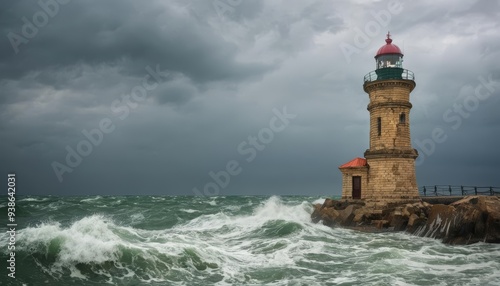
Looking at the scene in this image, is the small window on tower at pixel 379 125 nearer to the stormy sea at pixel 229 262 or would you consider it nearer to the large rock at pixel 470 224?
the large rock at pixel 470 224

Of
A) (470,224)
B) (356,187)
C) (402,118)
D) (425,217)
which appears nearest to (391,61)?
(402,118)

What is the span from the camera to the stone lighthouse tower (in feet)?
70.3

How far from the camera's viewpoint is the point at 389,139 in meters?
21.6

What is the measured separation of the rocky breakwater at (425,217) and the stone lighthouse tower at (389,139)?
2.85 ft

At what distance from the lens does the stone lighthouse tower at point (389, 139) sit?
21422mm

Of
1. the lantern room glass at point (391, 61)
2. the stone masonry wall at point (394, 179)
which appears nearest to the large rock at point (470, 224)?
the stone masonry wall at point (394, 179)

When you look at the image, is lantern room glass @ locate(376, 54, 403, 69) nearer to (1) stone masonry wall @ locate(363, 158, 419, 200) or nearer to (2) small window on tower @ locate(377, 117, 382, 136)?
(2) small window on tower @ locate(377, 117, 382, 136)

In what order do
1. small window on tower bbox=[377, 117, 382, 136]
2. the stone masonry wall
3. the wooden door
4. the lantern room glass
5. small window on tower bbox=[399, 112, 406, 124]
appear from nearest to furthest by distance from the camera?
the stone masonry wall < small window on tower bbox=[399, 112, 406, 124] < small window on tower bbox=[377, 117, 382, 136] < the lantern room glass < the wooden door

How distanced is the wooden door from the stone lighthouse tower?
0.06 m

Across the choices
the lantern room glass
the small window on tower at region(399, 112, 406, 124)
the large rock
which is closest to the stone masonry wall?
the small window on tower at region(399, 112, 406, 124)

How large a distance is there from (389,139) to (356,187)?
3.22m

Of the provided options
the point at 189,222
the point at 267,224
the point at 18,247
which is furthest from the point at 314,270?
the point at 189,222

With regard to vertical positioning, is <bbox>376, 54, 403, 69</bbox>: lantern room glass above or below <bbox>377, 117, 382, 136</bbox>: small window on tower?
above

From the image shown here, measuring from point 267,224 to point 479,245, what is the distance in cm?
893
